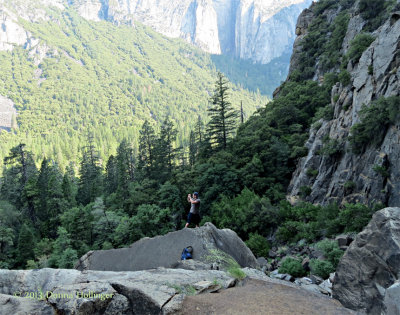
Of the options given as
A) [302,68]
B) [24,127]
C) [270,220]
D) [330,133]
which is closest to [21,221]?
[270,220]

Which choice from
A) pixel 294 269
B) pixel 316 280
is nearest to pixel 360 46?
pixel 294 269

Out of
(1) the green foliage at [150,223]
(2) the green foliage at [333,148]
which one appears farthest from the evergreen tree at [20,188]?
(2) the green foliage at [333,148]

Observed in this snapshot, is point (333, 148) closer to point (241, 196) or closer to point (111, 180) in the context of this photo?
point (241, 196)

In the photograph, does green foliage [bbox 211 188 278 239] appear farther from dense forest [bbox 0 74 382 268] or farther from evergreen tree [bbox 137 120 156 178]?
evergreen tree [bbox 137 120 156 178]

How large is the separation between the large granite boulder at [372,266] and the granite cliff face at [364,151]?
8.09m

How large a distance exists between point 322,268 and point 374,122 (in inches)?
336

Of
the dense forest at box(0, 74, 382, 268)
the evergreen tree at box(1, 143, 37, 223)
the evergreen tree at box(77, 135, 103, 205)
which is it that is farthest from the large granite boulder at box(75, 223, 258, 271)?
the evergreen tree at box(77, 135, 103, 205)

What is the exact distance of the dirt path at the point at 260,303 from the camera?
209 inches

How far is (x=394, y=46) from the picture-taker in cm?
1584

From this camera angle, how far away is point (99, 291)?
18.0 ft

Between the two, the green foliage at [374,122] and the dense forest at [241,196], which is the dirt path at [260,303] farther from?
the green foliage at [374,122]

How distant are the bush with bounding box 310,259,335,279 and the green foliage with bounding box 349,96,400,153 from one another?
7981 millimetres

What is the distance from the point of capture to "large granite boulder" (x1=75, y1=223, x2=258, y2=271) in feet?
32.4

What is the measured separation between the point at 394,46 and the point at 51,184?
142ft
